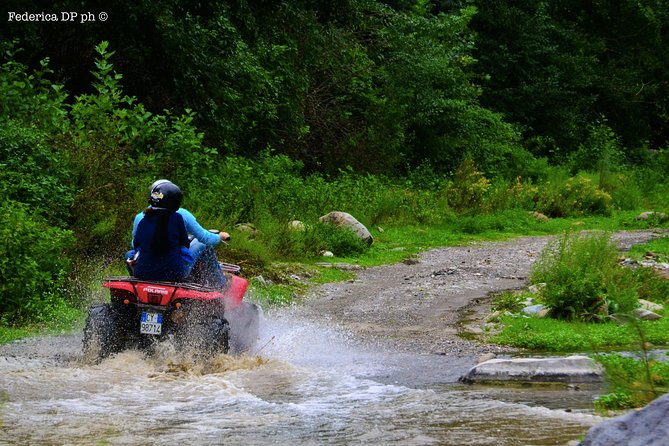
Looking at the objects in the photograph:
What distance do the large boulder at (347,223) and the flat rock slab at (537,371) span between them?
33.0 feet

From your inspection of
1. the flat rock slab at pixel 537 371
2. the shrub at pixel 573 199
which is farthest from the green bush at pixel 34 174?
the shrub at pixel 573 199

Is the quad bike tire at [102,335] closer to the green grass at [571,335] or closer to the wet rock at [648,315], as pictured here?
the green grass at [571,335]

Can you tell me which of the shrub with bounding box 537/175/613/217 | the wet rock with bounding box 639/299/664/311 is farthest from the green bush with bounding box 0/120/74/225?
the shrub with bounding box 537/175/613/217

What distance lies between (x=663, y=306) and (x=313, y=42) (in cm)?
1354

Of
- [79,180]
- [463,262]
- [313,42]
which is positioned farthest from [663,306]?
[313,42]

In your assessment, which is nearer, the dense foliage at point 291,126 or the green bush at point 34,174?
the green bush at point 34,174

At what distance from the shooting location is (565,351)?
967 centimetres

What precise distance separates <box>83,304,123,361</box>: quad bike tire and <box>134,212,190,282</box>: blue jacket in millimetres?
455

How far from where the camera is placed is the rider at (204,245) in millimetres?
8648

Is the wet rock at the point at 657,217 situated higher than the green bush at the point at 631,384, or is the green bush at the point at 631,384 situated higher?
the wet rock at the point at 657,217

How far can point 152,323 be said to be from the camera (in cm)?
817

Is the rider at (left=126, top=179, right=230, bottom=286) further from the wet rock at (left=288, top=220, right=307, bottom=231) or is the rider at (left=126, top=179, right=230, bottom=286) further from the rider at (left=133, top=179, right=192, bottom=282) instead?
the wet rock at (left=288, top=220, right=307, bottom=231)

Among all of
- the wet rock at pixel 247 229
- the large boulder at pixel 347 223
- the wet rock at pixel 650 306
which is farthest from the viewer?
the large boulder at pixel 347 223

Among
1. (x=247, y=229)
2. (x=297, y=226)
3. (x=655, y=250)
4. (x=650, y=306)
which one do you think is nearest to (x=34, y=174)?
(x=247, y=229)
